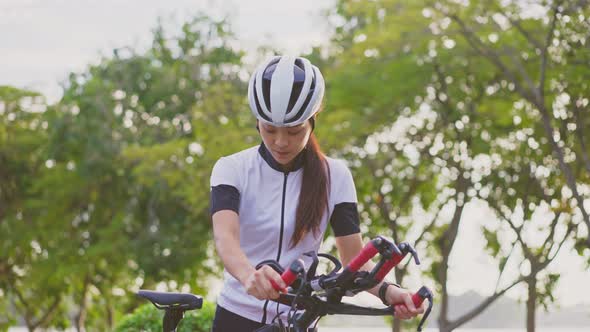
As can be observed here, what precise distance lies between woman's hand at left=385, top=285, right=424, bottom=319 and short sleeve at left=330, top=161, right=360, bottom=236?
56 cm

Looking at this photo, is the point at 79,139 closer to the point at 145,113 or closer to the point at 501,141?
the point at 145,113

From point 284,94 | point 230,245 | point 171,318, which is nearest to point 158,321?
point 171,318

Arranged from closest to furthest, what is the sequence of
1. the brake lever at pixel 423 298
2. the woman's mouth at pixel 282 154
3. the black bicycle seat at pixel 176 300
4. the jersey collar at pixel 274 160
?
the brake lever at pixel 423 298
the woman's mouth at pixel 282 154
the jersey collar at pixel 274 160
the black bicycle seat at pixel 176 300

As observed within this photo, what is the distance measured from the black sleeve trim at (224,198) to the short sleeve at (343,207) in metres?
0.34

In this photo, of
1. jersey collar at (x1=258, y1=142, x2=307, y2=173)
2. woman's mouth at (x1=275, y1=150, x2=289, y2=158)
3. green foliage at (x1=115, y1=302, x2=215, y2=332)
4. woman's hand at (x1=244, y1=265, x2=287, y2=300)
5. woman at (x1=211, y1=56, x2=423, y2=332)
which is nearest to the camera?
woman's hand at (x1=244, y1=265, x2=287, y2=300)

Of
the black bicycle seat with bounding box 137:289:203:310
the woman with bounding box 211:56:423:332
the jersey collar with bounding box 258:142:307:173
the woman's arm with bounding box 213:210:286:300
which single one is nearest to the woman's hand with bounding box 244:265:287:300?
the woman's arm with bounding box 213:210:286:300

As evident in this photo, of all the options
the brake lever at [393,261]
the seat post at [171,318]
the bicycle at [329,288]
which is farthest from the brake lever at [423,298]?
the seat post at [171,318]

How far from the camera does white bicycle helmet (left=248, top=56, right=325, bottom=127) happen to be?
325 centimetres

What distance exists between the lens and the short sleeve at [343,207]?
373 centimetres

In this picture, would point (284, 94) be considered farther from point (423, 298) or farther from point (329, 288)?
point (423, 298)

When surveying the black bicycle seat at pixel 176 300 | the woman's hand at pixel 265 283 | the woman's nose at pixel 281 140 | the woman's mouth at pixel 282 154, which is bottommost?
the black bicycle seat at pixel 176 300

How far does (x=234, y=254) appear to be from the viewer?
337 cm

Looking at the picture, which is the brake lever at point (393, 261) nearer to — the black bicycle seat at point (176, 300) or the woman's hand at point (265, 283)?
the woman's hand at point (265, 283)

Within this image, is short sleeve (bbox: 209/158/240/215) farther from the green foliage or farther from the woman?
the green foliage
